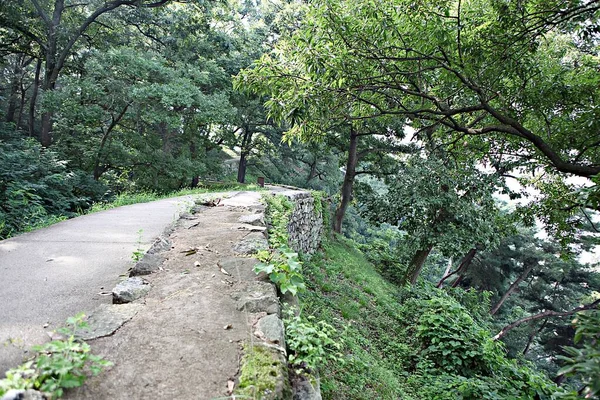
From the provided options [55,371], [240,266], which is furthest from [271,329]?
[55,371]

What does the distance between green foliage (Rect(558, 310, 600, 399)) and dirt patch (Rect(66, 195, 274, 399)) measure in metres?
1.64

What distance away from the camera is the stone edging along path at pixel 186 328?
1529mm

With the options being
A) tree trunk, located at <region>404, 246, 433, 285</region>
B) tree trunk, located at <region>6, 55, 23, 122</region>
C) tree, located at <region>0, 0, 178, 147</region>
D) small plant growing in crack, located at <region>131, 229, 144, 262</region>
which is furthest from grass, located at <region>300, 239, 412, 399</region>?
tree trunk, located at <region>6, 55, 23, 122</region>

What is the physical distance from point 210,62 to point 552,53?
10970 millimetres

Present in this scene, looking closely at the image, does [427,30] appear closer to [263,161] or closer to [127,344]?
[127,344]

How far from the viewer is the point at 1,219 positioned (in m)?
4.32

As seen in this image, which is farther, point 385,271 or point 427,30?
point 385,271

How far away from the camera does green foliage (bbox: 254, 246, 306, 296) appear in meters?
2.52

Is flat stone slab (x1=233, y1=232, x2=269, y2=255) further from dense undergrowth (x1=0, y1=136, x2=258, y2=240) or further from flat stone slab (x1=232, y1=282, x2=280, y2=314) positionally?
dense undergrowth (x1=0, y1=136, x2=258, y2=240)

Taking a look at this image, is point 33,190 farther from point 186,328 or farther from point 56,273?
point 186,328

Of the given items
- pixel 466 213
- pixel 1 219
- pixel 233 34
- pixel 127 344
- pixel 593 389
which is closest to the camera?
pixel 593 389

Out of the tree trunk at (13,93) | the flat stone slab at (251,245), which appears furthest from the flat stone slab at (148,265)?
the tree trunk at (13,93)

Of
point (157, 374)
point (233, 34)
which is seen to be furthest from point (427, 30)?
point (233, 34)

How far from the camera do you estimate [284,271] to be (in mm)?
2691
